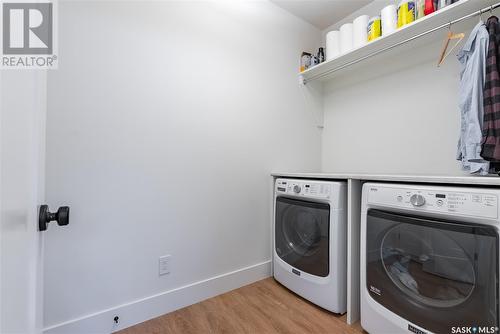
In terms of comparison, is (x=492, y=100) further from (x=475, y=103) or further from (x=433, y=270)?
(x=433, y=270)

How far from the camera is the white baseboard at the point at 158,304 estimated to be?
3.91 ft

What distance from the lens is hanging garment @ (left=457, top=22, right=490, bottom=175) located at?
1.22 m

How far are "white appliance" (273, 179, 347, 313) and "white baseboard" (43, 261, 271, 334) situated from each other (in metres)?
0.30

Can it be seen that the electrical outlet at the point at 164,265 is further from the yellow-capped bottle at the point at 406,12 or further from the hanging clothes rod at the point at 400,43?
the yellow-capped bottle at the point at 406,12

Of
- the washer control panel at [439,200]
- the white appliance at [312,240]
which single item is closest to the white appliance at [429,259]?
the washer control panel at [439,200]

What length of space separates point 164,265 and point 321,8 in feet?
8.16

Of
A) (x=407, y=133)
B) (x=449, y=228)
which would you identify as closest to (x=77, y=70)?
(x=449, y=228)

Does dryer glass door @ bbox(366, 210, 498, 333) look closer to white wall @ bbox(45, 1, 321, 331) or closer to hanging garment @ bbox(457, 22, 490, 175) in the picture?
hanging garment @ bbox(457, 22, 490, 175)

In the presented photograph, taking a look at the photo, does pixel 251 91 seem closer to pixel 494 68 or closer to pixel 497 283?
pixel 494 68

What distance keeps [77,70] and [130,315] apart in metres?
1.40

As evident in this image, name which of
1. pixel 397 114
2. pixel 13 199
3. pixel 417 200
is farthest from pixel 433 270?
pixel 13 199

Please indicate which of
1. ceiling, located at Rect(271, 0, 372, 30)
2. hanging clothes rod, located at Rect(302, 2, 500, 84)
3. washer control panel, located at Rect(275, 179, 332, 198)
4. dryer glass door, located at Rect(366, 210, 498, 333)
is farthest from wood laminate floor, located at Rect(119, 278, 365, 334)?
ceiling, located at Rect(271, 0, 372, 30)

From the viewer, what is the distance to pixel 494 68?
117cm

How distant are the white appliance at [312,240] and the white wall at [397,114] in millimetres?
820
